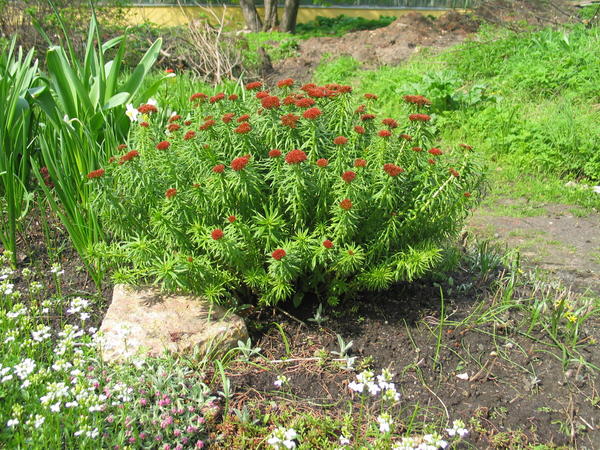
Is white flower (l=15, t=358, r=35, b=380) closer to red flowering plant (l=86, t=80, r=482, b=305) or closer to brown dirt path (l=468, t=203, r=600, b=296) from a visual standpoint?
red flowering plant (l=86, t=80, r=482, b=305)

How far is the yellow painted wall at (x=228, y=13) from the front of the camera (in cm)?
1593

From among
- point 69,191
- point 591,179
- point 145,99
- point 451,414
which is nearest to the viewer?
point 451,414

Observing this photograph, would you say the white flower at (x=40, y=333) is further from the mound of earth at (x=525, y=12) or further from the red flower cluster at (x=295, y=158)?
the mound of earth at (x=525, y=12)

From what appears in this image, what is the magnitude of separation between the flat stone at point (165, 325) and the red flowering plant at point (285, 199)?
14 cm

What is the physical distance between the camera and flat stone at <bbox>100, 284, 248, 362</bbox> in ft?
8.37

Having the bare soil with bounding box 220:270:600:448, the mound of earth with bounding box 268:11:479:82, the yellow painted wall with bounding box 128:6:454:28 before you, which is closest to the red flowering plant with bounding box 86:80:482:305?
the bare soil with bounding box 220:270:600:448

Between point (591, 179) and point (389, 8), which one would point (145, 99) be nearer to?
point (591, 179)

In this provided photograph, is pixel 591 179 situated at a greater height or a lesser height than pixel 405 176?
lesser

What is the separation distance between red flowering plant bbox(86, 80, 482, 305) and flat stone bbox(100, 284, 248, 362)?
0.44 feet

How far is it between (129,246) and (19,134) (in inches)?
62.6

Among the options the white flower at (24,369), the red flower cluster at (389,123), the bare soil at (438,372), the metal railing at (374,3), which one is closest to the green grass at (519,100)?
the bare soil at (438,372)

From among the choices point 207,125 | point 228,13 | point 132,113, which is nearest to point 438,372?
point 207,125

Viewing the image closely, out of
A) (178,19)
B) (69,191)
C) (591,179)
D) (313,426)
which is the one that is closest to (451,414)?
(313,426)

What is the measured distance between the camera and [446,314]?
9.70 feet
